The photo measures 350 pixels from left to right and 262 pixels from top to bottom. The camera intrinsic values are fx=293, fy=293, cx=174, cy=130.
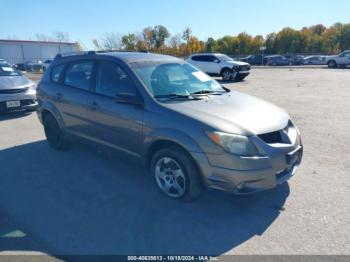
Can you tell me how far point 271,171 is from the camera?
10.5 feet

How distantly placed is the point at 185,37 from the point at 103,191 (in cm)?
7297

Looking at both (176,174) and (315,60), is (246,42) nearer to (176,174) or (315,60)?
(315,60)

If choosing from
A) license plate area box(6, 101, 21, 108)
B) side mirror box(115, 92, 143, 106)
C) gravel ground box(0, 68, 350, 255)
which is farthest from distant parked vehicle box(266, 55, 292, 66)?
side mirror box(115, 92, 143, 106)

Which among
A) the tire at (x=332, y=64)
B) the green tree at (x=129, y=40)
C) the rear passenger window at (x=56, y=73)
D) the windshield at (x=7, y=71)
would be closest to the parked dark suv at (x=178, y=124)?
the rear passenger window at (x=56, y=73)

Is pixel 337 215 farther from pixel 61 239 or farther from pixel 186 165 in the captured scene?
pixel 61 239

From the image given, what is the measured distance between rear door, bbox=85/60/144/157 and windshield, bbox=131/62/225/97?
0.74 feet

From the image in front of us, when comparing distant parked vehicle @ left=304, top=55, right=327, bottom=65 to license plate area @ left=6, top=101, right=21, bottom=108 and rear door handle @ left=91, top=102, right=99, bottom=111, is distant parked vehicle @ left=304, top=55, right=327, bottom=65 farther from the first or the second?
rear door handle @ left=91, top=102, right=99, bottom=111

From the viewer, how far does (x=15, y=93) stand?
27.2 ft

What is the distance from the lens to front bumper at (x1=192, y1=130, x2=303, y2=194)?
3.12 meters

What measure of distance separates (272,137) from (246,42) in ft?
238

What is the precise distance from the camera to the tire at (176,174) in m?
3.39

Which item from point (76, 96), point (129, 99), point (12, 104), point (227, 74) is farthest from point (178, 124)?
point (227, 74)

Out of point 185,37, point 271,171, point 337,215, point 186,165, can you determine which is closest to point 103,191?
point 186,165

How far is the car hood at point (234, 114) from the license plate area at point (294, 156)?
327 mm
